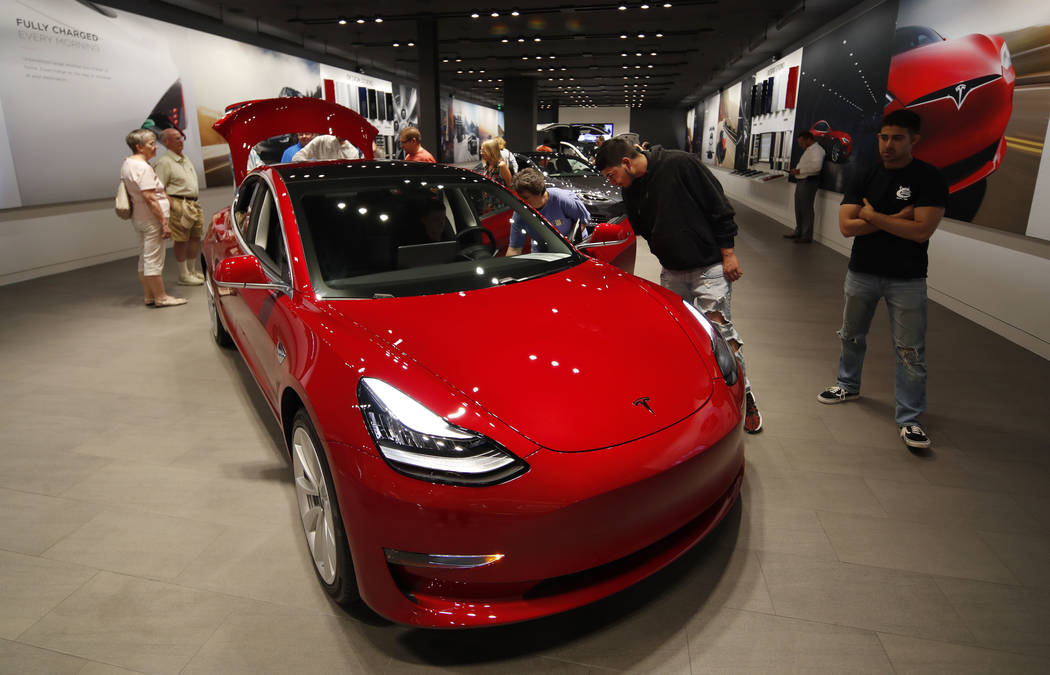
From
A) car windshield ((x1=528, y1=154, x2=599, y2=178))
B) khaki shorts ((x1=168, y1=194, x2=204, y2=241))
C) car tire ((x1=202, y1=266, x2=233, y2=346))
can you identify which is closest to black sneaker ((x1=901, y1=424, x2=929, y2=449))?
car tire ((x1=202, y1=266, x2=233, y2=346))

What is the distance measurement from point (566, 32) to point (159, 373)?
11.1 metres

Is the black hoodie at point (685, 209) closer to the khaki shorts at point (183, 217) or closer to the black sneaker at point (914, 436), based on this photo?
the black sneaker at point (914, 436)

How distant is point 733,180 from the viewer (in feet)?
58.3

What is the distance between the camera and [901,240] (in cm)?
291

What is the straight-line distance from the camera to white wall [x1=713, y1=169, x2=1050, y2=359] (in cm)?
448

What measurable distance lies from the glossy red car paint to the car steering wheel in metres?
4.90

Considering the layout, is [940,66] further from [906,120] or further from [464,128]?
[464,128]

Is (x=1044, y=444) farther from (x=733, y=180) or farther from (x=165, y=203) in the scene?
(x=733, y=180)

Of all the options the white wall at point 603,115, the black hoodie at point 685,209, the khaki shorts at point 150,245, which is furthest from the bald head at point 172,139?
the white wall at point 603,115

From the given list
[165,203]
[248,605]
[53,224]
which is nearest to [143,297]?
[165,203]

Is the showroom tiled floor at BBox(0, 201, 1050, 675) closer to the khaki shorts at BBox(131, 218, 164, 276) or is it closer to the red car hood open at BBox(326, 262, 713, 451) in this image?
the red car hood open at BBox(326, 262, 713, 451)

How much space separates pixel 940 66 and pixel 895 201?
15.3 feet

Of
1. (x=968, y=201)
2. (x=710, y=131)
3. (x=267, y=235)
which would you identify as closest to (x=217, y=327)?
(x=267, y=235)

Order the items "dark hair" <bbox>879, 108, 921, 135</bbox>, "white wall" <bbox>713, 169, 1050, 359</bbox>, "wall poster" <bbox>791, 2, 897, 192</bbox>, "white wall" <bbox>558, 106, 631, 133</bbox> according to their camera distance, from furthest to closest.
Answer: "white wall" <bbox>558, 106, 631, 133</bbox> → "wall poster" <bbox>791, 2, 897, 192</bbox> → "white wall" <bbox>713, 169, 1050, 359</bbox> → "dark hair" <bbox>879, 108, 921, 135</bbox>
